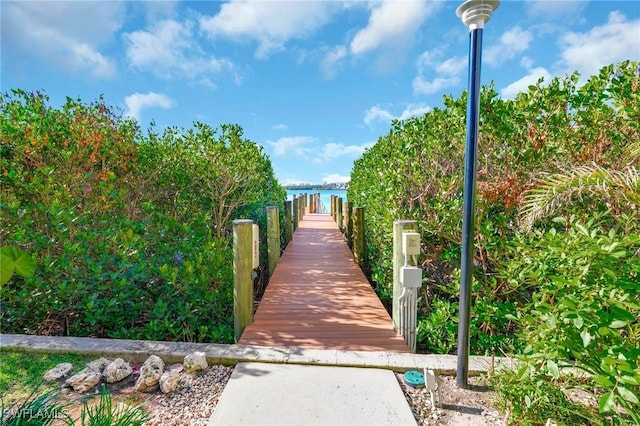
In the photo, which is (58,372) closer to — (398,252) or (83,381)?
(83,381)

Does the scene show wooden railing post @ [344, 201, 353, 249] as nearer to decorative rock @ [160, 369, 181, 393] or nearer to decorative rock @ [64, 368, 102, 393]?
decorative rock @ [160, 369, 181, 393]

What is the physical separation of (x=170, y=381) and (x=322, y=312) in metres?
1.97

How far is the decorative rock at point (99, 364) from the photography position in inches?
93.3

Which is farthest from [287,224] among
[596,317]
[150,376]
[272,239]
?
[596,317]

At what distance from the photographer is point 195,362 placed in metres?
2.45

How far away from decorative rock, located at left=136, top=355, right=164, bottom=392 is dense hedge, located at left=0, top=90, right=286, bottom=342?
833 millimetres

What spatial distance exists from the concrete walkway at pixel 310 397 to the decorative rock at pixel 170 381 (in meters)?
0.40

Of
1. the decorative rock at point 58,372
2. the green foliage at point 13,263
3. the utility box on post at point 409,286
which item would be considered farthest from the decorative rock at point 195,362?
the utility box on post at point 409,286

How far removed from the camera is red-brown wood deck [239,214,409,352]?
3.09 m

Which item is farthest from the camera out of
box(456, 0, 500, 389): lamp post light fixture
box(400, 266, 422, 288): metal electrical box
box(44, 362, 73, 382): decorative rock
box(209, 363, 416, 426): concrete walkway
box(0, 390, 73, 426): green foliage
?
box(400, 266, 422, 288): metal electrical box

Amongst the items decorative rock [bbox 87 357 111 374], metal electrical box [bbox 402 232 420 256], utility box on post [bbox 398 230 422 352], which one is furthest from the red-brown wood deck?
decorative rock [bbox 87 357 111 374]

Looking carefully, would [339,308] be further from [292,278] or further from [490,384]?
[490,384]

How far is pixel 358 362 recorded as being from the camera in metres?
2.52

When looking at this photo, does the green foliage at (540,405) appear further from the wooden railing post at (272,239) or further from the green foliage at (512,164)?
the wooden railing post at (272,239)
